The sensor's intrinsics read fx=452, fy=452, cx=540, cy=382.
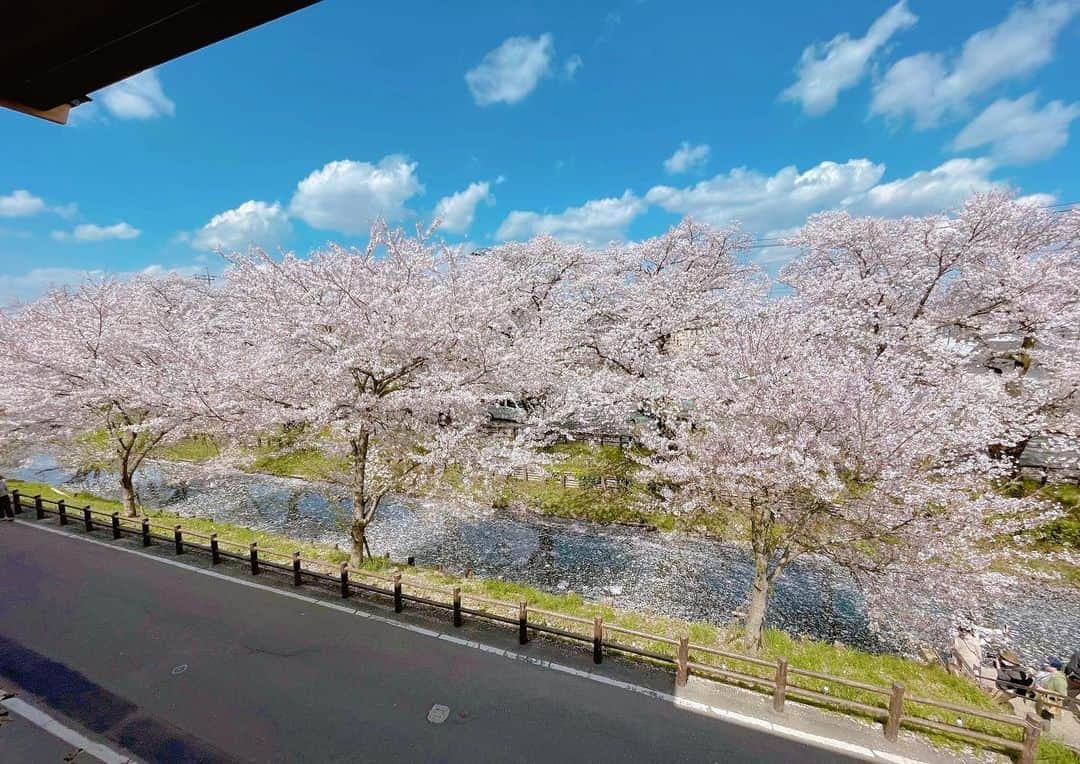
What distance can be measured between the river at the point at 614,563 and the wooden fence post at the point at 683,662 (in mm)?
4349

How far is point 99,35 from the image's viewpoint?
2.54 metres

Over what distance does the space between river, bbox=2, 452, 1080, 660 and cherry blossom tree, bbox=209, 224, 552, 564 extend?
209 cm

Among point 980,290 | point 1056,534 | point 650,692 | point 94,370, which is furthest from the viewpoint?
point 980,290

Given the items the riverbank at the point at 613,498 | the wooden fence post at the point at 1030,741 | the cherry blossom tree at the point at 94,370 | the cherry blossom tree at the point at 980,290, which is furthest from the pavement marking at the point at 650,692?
the cherry blossom tree at the point at 980,290

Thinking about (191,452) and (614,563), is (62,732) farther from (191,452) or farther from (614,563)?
(191,452)

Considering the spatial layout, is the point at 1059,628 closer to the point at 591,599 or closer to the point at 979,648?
the point at 979,648

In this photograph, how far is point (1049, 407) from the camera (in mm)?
15000

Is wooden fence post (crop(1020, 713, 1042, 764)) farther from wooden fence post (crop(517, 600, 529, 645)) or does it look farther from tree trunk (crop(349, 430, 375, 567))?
tree trunk (crop(349, 430, 375, 567))

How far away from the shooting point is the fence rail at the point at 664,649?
6.47 m

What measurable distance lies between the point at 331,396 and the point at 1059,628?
19773mm

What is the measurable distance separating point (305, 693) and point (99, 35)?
8407 mm

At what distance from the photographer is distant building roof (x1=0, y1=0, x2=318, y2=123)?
2326 mm

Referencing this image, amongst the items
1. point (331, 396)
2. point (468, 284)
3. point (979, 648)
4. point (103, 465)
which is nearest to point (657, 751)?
point (979, 648)

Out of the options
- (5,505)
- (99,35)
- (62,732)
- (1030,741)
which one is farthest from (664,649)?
(5,505)
